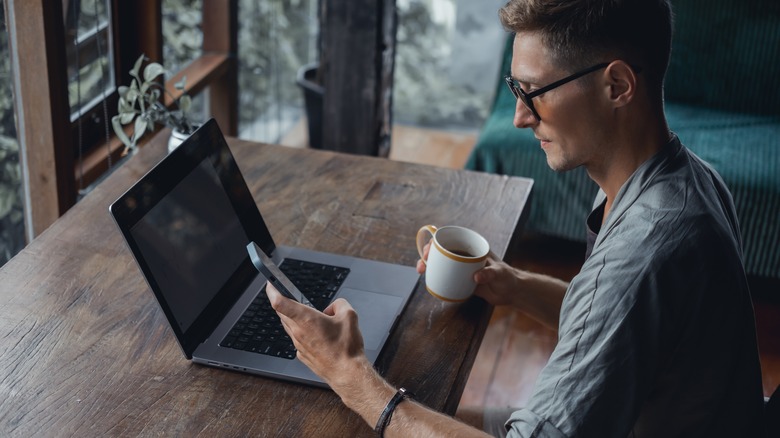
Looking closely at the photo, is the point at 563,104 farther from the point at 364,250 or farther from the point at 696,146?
the point at 696,146

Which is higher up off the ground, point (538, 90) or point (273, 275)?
point (538, 90)

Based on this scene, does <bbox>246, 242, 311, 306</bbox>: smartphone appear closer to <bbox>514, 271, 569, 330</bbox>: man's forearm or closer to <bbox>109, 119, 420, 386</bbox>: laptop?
<bbox>109, 119, 420, 386</bbox>: laptop

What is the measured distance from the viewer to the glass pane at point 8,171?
1.72m

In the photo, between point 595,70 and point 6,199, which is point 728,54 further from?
point 6,199

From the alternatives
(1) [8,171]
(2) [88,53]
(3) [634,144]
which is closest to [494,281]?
(3) [634,144]

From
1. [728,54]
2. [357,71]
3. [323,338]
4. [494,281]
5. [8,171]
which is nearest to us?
[323,338]

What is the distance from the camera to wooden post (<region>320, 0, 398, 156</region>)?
2.66 metres

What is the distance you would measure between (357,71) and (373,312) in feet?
5.16

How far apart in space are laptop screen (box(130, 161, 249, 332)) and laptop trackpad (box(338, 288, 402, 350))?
0.19 m

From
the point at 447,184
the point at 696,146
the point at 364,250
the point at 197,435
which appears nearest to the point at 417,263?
the point at 364,250

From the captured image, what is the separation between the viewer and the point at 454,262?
1287 millimetres

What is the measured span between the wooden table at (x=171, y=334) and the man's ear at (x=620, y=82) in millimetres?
397

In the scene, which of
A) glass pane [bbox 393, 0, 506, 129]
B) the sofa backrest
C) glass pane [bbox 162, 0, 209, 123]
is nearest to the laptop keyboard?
glass pane [bbox 162, 0, 209, 123]

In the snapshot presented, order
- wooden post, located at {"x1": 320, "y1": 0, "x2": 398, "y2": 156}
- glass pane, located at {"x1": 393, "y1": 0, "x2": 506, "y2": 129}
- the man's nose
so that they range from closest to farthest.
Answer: the man's nose, wooden post, located at {"x1": 320, "y1": 0, "x2": 398, "y2": 156}, glass pane, located at {"x1": 393, "y1": 0, "x2": 506, "y2": 129}
